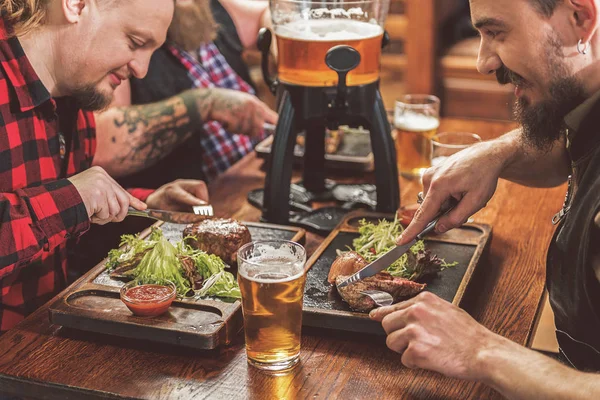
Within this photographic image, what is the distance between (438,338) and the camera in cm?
145

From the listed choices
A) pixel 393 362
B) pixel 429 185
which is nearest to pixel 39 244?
pixel 393 362

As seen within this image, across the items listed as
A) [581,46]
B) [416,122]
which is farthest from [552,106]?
[416,122]

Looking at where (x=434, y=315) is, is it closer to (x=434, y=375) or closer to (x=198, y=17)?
(x=434, y=375)

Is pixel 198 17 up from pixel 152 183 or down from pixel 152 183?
up

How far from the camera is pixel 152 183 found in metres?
3.22

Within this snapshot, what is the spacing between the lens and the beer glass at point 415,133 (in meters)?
2.77

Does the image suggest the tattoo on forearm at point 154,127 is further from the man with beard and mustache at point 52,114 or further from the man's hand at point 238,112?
the man with beard and mustache at point 52,114

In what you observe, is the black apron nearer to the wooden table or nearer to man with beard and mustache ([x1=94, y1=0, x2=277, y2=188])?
the wooden table

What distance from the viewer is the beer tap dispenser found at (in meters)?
2.28

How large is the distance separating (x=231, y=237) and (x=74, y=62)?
650 mm

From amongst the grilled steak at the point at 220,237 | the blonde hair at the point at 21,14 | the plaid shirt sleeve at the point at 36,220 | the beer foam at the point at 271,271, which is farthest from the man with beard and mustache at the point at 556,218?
the blonde hair at the point at 21,14

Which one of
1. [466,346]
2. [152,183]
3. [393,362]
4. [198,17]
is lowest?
[152,183]

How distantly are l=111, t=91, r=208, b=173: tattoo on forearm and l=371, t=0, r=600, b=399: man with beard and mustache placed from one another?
130 centimetres

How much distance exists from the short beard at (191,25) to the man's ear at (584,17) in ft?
6.66
